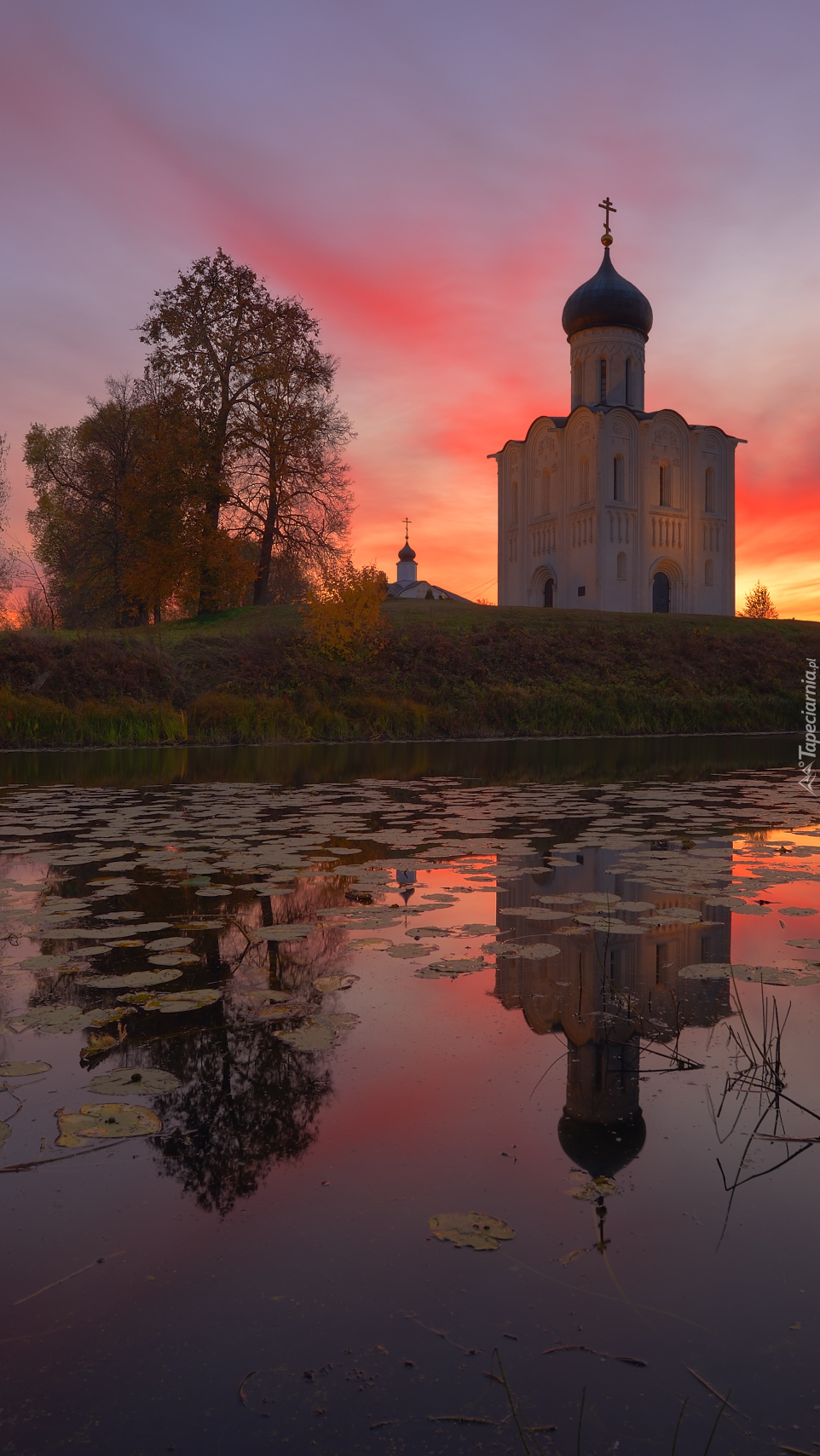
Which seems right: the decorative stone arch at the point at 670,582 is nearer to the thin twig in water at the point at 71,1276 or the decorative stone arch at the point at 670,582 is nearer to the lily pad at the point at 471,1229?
the lily pad at the point at 471,1229

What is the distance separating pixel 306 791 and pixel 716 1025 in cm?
786

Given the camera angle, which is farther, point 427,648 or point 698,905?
point 427,648

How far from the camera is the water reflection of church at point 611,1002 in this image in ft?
8.02

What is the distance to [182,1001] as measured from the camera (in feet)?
11.2

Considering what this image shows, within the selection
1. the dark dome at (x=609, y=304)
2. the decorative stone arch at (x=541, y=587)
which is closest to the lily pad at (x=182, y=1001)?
the decorative stone arch at (x=541, y=587)

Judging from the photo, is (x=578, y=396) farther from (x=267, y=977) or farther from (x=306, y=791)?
(x=267, y=977)

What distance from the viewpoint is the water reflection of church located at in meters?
2.45

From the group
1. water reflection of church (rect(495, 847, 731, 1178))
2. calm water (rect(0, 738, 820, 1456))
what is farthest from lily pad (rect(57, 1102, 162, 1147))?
water reflection of church (rect(495, 847, 731, 1178))

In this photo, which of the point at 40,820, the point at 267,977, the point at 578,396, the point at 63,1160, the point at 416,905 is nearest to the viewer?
the point at 63,1160

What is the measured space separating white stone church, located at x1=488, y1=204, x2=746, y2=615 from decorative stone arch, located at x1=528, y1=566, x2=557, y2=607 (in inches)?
2.5

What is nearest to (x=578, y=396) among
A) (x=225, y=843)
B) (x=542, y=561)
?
(x=542, y=561)

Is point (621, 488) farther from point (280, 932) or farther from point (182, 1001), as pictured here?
point (182, 1001)

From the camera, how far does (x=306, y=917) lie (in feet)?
15.6

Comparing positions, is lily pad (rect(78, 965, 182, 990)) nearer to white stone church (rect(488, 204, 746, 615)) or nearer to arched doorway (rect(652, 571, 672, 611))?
white stone church (rect(488, 204, 746, 615))
